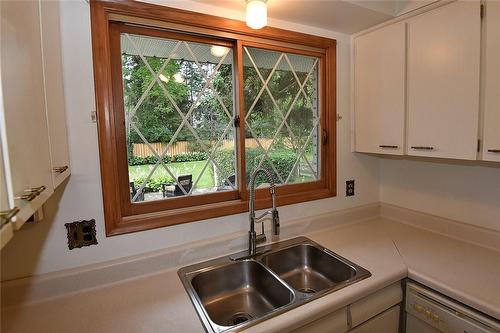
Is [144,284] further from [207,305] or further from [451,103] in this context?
[451,103]

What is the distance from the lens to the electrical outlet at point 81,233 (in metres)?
1.11

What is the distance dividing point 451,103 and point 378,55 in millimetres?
506

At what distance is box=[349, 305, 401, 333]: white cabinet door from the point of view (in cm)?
115

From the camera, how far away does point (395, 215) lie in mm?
1907

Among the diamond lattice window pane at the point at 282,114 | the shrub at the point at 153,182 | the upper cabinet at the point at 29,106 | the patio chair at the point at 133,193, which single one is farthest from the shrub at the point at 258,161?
the upper cabinet at the point at 29,106

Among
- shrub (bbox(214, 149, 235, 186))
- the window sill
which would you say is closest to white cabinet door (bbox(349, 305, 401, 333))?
the window sill

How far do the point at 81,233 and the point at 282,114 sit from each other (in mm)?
1219

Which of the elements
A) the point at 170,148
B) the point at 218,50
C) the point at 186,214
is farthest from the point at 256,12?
the point at 186,214

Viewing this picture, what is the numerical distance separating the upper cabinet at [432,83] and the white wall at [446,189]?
336 millimetres

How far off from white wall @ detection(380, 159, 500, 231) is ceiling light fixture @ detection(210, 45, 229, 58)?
1.37 meters

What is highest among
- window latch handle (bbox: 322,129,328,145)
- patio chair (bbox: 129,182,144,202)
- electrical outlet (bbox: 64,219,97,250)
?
window latch handle (bbox: 322,129,328,145)

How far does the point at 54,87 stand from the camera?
0.90 m

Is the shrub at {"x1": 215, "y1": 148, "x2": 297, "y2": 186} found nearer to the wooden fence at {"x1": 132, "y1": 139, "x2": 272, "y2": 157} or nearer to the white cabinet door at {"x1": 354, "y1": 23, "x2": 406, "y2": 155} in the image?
the wooden fence at {"x1": 132, "y1": 139, "x2": 272, "y2": 157}

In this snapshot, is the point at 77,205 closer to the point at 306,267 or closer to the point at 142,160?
the point at 142,160
